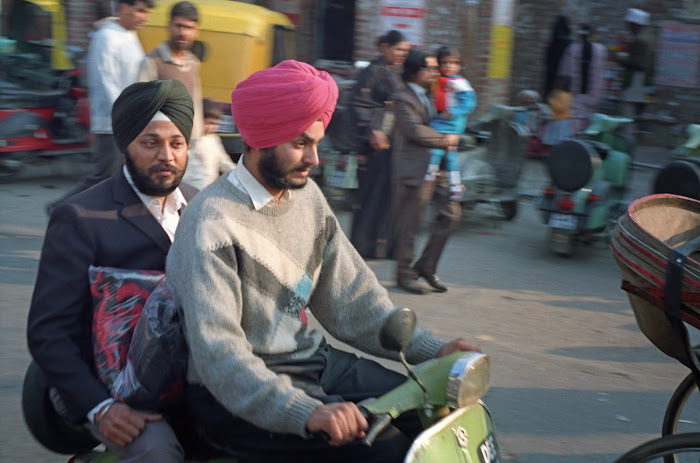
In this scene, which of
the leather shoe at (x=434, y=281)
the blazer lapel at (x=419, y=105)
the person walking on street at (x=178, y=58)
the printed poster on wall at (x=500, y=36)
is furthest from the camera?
the printed poster on wall at (x=500, y=36)

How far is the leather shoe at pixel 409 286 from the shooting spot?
6607 mm

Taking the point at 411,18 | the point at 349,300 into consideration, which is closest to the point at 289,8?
the point at 411,18

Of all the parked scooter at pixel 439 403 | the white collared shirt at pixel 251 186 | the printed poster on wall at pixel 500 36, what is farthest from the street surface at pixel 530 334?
the printed poster on wall at pixel 500 36

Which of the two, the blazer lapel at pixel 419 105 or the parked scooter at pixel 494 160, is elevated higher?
the blazer lapel at pixel 419 105

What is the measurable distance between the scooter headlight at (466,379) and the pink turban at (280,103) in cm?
78

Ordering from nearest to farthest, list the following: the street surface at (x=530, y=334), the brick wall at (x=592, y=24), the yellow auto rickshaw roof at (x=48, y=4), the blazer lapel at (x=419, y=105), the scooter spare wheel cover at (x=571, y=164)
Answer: the street surface at (x=530, y=334)
the blazer lapel at (x=419, y=105)
the scooter spare wheel cover at (x=571, y=164)
the yellow auto rickshaw roof at (x=48, y=4)
the brick wall at (x=592, y=24)

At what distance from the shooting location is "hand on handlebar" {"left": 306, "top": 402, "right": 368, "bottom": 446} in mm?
2199

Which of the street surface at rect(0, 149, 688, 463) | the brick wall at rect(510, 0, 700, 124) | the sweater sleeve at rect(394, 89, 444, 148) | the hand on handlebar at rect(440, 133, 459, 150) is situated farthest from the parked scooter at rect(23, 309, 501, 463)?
the brick wall at rect(510, 0, 700, 124)

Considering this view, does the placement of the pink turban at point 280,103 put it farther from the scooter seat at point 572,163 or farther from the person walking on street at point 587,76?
the person walking on street at point 587,76

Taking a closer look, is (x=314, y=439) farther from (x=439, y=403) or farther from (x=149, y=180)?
(x=149, y=180)

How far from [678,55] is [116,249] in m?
11.9

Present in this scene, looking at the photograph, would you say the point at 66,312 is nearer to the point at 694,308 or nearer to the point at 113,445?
the point at 113,445

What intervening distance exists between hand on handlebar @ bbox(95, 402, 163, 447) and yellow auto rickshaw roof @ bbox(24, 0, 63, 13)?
9573 millimetres

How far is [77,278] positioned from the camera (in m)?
2.62
